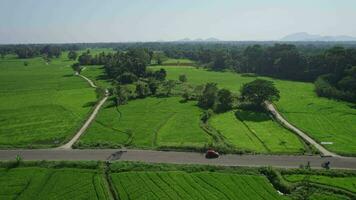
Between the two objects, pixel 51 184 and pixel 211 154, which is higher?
pixel 211 154

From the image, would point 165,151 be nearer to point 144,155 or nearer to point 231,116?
point 144,155

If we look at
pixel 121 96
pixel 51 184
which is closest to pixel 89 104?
pixel 121 96

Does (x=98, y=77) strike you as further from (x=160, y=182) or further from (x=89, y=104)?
(x=160, y=182)

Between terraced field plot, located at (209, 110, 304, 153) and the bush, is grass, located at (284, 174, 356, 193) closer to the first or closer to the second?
terraced field plot, located at (209, 110, 304, 153)

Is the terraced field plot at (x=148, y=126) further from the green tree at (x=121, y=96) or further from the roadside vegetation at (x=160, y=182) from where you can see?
the roadside vegetation at (x=160, y=182)

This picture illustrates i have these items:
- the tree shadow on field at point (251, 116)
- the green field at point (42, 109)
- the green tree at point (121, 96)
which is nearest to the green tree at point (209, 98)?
the tree shadow on field at point (251, 116)

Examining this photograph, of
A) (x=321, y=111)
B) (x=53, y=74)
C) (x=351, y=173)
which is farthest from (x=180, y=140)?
(x=53, y=74)
